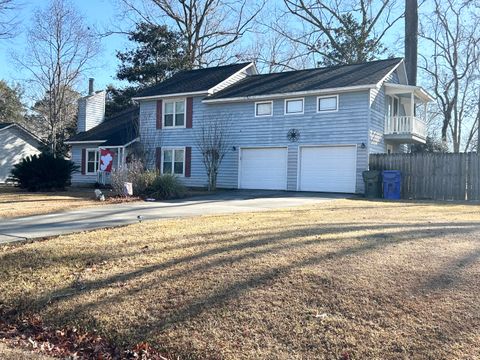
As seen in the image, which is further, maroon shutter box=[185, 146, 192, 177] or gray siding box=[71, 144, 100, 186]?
gray siding box=[71, 144, 100, 186]

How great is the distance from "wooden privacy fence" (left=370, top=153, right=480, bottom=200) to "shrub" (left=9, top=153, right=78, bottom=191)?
14152mm

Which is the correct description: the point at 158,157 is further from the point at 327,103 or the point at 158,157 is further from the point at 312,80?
the point at 327,103

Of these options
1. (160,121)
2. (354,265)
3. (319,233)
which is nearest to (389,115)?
(160,121)

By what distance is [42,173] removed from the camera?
2006cm

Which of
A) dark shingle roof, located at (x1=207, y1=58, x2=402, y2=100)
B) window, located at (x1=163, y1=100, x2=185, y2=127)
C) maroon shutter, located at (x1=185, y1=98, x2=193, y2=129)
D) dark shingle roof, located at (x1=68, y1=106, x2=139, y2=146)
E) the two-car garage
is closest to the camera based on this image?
the two-car garage

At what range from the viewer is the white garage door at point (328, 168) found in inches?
766

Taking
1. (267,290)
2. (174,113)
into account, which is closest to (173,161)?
(174,113)

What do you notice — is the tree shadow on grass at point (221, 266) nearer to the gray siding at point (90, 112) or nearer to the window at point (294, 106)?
the window at point (294, 106)

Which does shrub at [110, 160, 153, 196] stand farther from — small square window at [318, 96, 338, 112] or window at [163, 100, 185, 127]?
small square window at [318, 96, 338, 112]

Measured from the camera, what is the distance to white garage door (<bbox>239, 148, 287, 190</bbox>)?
2126 cm

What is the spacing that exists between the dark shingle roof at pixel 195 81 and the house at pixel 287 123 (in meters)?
0.09

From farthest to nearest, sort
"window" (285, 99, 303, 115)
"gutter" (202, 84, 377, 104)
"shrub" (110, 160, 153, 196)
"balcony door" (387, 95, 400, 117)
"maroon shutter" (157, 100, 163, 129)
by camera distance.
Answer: "maroon shutter" (157, 100, 163, 129)
"balcony door" (387, 95, 400, 117)
"window" (285, 99, 303, 115)
"gutter" (202, 84, 377, 104)
"shrub" (110, 160, 153, 196)

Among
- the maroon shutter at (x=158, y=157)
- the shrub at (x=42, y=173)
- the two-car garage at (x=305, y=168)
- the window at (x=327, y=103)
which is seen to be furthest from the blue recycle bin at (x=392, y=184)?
the shrub at (x=42, y=173)

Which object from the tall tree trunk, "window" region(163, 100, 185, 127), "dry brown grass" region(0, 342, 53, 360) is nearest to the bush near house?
"window" region(163, 100, 185, 127)
